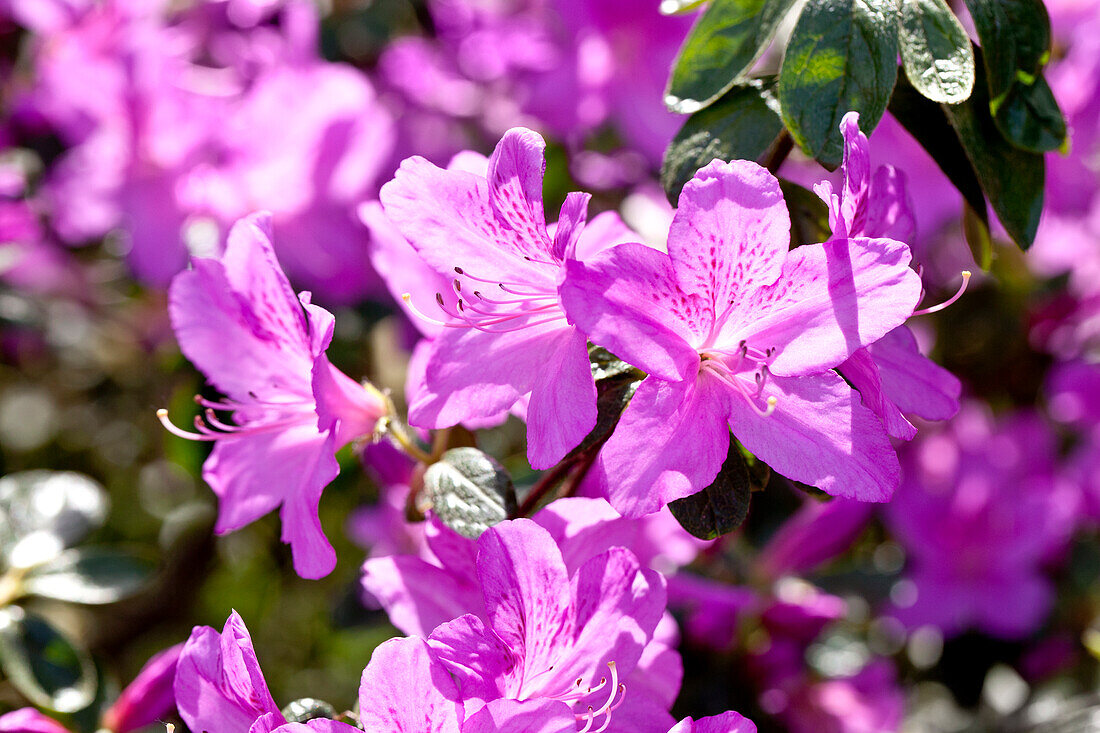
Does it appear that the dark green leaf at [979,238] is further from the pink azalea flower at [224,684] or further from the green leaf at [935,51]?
the pink azalea flower at [224,684]

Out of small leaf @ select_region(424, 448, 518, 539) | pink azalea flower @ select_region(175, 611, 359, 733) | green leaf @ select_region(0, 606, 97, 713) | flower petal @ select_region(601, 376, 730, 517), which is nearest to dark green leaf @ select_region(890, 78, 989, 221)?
flower petal @ select_region(601, 376, 730, 517)

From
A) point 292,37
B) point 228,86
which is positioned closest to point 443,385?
point 292,37

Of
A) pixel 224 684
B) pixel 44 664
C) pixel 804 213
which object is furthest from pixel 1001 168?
pixel 44 664

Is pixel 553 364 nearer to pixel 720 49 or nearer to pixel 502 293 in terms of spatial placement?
pixel 502 293

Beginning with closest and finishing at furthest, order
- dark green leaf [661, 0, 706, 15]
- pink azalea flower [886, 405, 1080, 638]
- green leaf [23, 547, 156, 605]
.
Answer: dark green leaf [661, 0, 706, 15], green leaf [23, 547, 156, 605], pink azalea flower [886, 405, 1080, 638]

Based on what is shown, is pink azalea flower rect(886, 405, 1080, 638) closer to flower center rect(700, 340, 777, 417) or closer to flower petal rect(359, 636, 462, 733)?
flower center rect(700, 340, 777, 417)

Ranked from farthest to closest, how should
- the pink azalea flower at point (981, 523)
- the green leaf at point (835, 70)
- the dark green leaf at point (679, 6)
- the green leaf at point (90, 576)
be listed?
the pink azalea flower at point (981, 523), the green leaf at point (90, 576), the dark green leaf at point (679, 6), the green leaf at point (835, 70)

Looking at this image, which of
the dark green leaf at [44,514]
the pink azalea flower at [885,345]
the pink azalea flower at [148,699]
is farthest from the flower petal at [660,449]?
the dark green leaf at [44,514]
